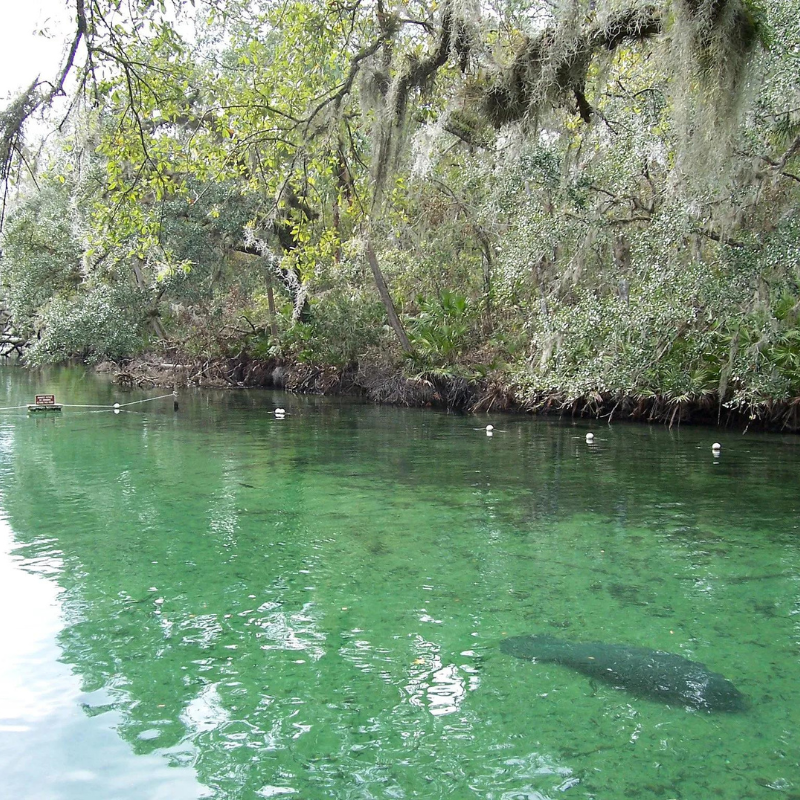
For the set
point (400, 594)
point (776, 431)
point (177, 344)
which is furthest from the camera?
point (177, 344)

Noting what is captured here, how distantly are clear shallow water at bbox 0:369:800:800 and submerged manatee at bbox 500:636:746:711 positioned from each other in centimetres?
9

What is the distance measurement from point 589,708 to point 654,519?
3.62m

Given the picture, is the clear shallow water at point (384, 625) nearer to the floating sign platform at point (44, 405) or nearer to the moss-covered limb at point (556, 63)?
the moss-covered limb at point (556, 63)

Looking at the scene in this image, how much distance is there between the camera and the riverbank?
12281mm

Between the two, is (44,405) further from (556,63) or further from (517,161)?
(556,63)

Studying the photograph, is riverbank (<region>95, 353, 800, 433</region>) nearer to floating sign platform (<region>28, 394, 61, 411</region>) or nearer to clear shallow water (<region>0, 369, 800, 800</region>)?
clear shallow water (<region>0, 369, 800, 800</region>)

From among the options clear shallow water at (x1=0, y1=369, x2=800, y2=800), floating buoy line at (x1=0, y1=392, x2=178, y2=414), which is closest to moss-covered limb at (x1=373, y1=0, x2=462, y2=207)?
clear shallow water at (x1=0, y1=369, x2=800, y2=800)

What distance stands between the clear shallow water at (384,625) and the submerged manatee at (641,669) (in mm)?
87

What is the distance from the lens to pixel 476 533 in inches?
245

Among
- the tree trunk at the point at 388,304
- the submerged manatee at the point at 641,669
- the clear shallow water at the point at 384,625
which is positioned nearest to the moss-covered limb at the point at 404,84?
the clear shallow water at the point at 384,625

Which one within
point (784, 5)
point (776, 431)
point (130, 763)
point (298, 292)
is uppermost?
point (784, 5)

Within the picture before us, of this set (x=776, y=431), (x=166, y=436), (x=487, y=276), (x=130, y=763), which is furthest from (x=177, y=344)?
(x=130, y=763)

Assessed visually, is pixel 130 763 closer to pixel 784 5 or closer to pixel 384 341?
pixel 784 5

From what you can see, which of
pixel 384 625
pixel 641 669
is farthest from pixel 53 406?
pixel 641 669
